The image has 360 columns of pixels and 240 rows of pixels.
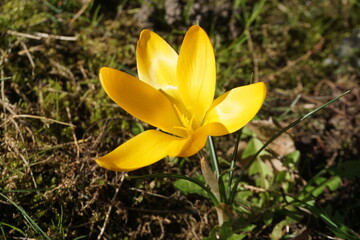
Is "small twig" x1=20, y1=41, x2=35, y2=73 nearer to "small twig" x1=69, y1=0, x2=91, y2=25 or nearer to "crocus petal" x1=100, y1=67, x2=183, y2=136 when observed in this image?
"small twig" x1=69, y1=0, x2=91, y2=25

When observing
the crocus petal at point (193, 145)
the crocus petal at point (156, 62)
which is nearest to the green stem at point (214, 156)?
the crocus petal at point (156, 62)

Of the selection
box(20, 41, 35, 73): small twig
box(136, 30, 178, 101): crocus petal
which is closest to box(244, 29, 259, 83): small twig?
box(136, 30, 178, 101): crocus petal

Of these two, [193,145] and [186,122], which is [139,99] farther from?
[193,145]

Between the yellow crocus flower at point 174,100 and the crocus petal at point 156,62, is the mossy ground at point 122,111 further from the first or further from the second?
the crocus petal at point 156,62

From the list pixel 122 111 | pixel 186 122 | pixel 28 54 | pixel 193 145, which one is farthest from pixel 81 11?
pixel 193 145

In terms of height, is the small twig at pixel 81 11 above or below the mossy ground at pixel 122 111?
above
